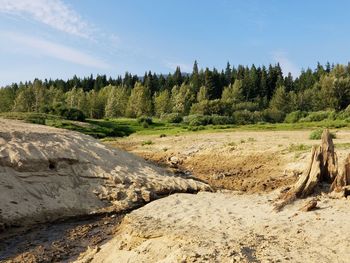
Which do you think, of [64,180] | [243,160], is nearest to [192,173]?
[243,160]

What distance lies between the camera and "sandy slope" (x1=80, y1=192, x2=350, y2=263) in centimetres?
1148

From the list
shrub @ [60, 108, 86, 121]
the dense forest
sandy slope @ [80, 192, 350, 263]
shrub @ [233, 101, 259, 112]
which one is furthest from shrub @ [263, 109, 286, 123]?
sandy slope @ [80, 192, 350, 263]

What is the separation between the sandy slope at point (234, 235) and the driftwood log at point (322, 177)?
653 mm

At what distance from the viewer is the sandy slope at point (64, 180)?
18047 millimetres

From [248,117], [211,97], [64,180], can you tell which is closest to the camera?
[64,180]

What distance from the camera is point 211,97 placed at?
126 meters

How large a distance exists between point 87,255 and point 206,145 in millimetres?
23049

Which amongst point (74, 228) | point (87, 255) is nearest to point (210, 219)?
point (87, 255)

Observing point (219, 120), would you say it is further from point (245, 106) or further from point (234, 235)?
point (234, 235)

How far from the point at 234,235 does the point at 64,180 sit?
33.5ft

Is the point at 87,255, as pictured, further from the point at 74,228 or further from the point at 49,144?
the point at 49,144

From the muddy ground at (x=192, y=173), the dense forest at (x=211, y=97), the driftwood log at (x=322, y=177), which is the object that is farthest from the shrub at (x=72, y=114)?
the driftwood log at (x=322, y=177)

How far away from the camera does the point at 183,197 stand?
1984 cm

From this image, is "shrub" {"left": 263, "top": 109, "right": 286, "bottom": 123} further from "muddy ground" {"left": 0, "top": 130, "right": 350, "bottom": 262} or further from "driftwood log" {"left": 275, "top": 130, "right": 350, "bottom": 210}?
"driftwood log" {"left": 275, "top": 130, "right": 350, "bottom": 210}
